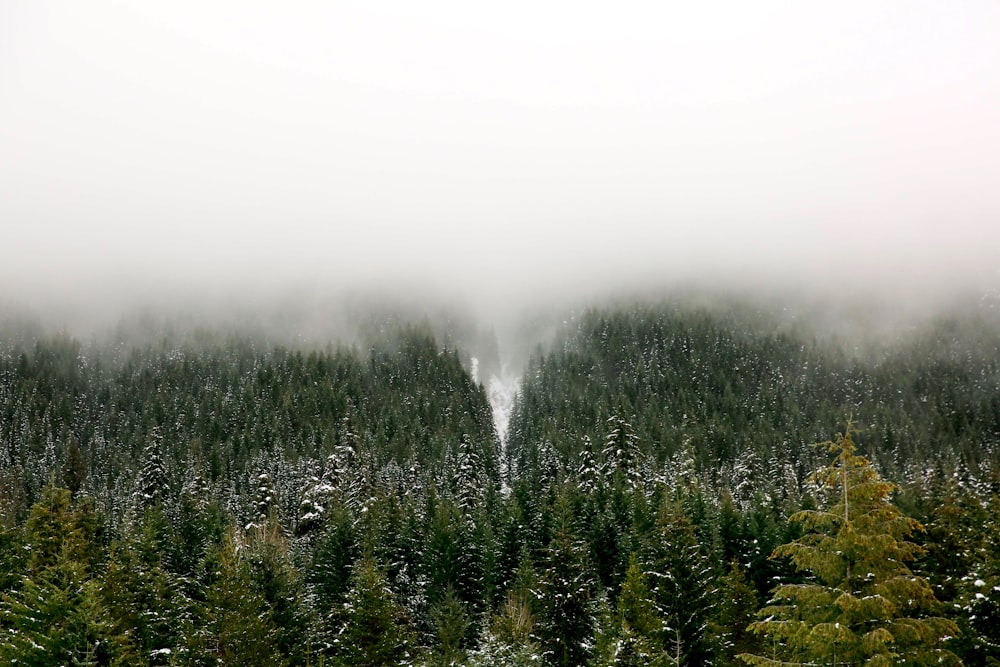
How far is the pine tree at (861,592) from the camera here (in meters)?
15.4

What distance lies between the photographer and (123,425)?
194 metres

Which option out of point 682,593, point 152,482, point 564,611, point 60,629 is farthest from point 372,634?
point 152,482

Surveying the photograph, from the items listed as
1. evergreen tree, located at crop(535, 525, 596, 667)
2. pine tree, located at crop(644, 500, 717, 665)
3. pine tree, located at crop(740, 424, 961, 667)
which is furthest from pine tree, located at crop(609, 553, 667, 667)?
pine tree, located at crop(740, 424, 961, 667)

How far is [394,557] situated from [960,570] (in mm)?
42664

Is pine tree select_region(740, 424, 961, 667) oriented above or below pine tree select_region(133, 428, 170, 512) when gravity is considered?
below

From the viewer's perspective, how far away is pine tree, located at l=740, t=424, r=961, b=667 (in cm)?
1539

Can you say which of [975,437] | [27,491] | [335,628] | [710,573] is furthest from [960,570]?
[975,437]

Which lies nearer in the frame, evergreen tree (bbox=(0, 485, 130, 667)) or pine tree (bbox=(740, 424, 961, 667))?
pine tree (bbox=(740, 424, 961, 667))

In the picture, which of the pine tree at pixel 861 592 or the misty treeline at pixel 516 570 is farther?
the misty treeline at pixel 516 570

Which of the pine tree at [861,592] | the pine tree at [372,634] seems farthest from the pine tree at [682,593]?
the pine tree at [861,592]

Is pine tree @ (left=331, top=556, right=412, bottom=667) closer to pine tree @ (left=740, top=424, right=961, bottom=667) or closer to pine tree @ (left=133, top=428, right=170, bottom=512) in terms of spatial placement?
pine tree @ (left=740, top=424, right=961, bottom=667)

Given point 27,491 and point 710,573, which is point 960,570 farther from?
point 27,491

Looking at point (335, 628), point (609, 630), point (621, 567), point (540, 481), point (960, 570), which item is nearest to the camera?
point (609, 630)

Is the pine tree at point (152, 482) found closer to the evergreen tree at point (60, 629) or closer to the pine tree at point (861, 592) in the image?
the evergreen tree at point (60, 629)
